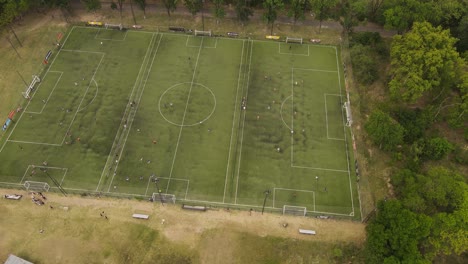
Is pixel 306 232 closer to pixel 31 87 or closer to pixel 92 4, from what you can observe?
pixel 31 87

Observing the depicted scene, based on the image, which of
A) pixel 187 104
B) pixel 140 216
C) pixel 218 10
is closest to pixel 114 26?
pixel 218 10

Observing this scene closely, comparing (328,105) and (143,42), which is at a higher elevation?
(143,42)

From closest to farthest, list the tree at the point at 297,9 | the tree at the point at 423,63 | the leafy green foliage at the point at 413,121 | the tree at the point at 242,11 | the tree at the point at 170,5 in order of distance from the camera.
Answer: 1. the tree at the point at 423,63
2. the leafy green foliage at the point at 413,121
3. the tree at the point at 297,9
4. the tree at the point at 242,11
5. the tree at the point at 170,5

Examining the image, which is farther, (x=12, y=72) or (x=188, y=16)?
(x=188, y=16)

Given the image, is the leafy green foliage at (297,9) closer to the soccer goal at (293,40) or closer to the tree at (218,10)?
the soccer goal at (293,40)

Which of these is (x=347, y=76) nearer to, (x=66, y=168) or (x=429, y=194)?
(x=429, y=194)

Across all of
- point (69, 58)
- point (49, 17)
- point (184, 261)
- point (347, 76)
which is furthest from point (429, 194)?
point (49, 17)

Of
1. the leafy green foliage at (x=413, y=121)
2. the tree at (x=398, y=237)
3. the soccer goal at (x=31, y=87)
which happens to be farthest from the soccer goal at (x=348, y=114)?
the soccer goal at (x=31, y=87)

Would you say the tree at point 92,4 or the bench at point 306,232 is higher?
the tree at point 92,4
